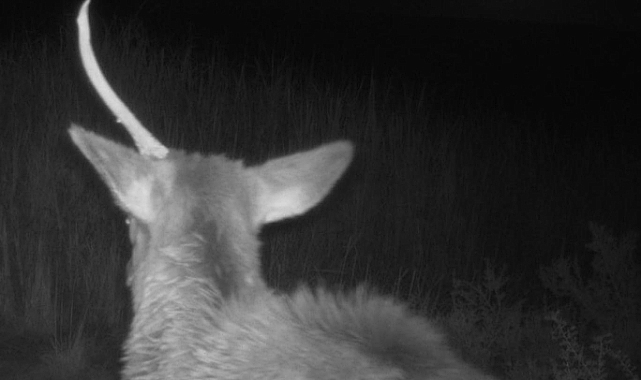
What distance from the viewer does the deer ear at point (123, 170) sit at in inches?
126

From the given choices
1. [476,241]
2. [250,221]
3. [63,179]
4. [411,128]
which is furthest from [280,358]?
[411,128]

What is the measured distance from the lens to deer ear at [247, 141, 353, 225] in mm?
3586

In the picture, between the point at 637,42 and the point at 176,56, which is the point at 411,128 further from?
the point at 637,42

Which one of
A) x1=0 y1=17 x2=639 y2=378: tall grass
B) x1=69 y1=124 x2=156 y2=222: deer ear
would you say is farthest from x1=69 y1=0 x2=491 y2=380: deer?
x1=0 y1=17 x2=639 y2=378: tall grass

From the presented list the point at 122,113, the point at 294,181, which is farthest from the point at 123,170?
the point at 294,181

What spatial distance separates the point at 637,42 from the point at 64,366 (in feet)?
75.8

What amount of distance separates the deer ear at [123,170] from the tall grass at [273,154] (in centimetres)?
332

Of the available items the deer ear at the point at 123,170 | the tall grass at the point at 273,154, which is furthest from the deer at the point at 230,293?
the tall grass at the point at 273,154

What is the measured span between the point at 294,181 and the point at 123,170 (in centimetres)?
67

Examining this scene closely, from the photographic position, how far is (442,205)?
9211mm

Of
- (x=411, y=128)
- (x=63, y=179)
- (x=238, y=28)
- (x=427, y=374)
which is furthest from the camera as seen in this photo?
(x=238, y=28)

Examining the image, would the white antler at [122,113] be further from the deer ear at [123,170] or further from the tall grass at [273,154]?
the tall grass at [273,154]

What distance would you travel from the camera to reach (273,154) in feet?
30.1

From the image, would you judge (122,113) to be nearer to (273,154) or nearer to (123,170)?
(123,170)
